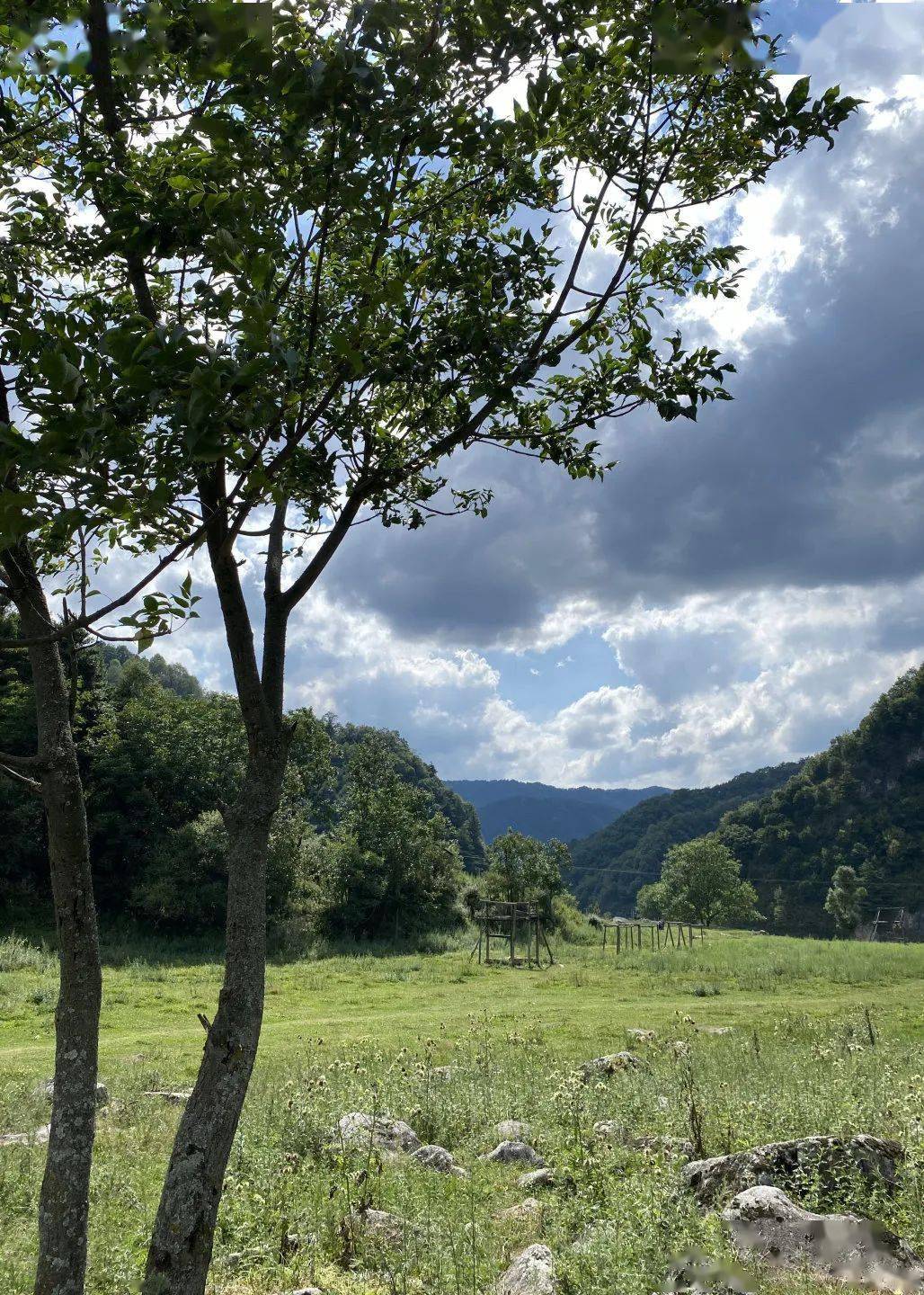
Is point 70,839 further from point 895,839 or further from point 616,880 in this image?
point 616,880

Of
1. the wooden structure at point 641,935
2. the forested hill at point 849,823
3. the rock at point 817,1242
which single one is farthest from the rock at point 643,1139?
the forested hill at point 849,823

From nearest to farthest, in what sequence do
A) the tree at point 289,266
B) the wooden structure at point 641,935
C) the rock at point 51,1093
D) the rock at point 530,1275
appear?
the tree at point 289,266 → the rock at point 530,1275 → the rock at point 51,1093 → the wooden structure at point 641,935

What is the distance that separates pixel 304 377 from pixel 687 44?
189 cm

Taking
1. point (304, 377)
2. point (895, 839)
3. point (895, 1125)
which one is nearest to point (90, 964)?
point (304, 377)

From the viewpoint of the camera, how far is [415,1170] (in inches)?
280

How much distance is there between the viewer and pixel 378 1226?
6.00 meters

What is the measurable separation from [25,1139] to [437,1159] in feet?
13.4

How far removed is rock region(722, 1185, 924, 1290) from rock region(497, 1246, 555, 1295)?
1.16 metres

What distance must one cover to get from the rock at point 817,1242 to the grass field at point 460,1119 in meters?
0.22

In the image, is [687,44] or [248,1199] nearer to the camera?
[687,44]

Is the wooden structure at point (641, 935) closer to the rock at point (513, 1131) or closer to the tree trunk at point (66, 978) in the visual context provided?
the rock at point (513, 1131)

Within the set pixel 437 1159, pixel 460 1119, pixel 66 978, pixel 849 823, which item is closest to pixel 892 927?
pixel 849 823

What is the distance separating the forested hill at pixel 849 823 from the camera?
88.1 m

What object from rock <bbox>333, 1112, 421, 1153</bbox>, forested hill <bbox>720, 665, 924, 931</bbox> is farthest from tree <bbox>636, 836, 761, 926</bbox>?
rock <bbox>333, 1112, 421, 1153</bbox>
